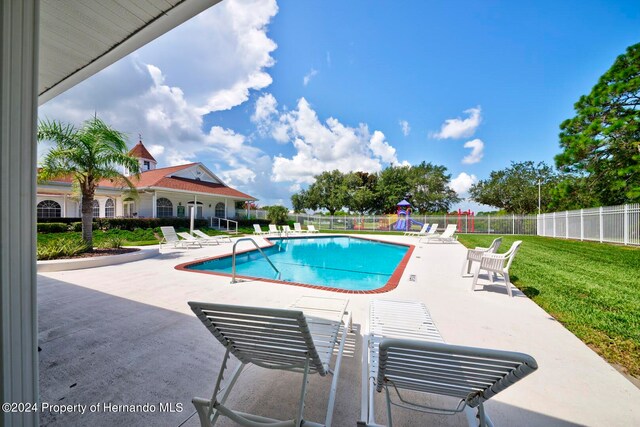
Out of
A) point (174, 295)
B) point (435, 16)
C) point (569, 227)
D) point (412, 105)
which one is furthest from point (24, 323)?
point (412, 105)

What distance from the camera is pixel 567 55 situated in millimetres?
13562

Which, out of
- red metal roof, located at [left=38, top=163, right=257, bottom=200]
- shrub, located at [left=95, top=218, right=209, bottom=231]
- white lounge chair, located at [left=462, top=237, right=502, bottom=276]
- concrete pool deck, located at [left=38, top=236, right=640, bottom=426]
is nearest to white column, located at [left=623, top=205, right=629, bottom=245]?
white lounge chair, located at [left=462, top=237, right=502, bottom=276]

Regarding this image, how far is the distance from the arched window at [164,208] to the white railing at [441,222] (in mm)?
11845

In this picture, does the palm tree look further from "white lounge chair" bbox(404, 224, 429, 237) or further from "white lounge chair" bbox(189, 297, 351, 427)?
"white lounge chair" bbox(404, 224, 429, 237)

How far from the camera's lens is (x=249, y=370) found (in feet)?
8.42

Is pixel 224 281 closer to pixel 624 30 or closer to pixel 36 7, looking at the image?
pixel 36 7

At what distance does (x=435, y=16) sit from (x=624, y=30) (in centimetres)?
1166

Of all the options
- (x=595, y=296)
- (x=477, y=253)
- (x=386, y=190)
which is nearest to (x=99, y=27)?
(x=477, y=253)

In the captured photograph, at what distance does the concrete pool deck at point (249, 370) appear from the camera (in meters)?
2.03

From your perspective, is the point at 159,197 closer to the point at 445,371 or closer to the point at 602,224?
the point at 445,371

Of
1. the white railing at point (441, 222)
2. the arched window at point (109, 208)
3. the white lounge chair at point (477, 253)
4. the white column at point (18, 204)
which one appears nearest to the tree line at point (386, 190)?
the white railing at point (441, 222)

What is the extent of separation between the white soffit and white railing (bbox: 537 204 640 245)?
53.5 feet

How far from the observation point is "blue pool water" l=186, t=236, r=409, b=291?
8.16 m

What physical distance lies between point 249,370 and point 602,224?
1735 centimetres
